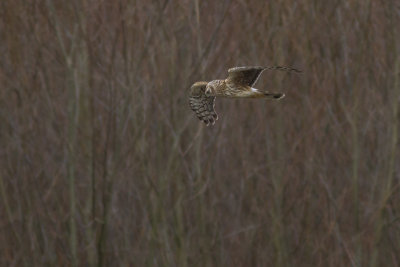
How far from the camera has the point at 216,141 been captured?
5555 millimetres

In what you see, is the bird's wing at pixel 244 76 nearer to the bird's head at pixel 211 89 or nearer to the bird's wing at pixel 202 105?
the bird's head at pixel 211 89

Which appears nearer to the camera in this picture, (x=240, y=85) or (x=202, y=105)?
Answer: (x=240, y=85)

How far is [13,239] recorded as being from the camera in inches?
236

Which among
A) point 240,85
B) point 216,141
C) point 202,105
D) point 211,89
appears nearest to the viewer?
point 240,85

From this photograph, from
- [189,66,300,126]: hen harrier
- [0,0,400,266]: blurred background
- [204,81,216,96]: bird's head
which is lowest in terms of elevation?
[0,0,400,266]: blurred background

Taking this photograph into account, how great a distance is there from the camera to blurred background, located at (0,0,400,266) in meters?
5.55

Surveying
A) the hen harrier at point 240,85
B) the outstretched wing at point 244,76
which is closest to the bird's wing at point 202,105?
the hen harrier at point 240,85

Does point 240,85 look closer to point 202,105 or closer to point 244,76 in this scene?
point 244,76

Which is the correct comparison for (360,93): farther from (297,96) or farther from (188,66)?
(188,66)

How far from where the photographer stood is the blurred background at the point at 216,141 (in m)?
5.55

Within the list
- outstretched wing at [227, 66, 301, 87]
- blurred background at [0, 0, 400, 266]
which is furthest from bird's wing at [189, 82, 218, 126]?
blurred background at [0, 0, 400, 266]

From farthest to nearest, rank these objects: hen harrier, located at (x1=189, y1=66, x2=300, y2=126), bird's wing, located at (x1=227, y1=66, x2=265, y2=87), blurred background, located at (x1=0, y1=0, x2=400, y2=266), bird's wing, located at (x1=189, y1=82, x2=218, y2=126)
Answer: blurred background, located at (x1=0, y1=0, x2=400, y2=266), bird's wing, located at (x1=189, y1=82, x2=218, y2=126), bird's wing, located at (x1=227, y1=66, x2=265, y2=87), hen harrier, located at (x1=189, y1=66, x2=300, y2=126)

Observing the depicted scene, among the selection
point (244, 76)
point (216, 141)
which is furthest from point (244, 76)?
point (216, 141)

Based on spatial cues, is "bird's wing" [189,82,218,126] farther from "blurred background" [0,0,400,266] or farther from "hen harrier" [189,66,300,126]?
"blurred background" [0,0,400,266]
